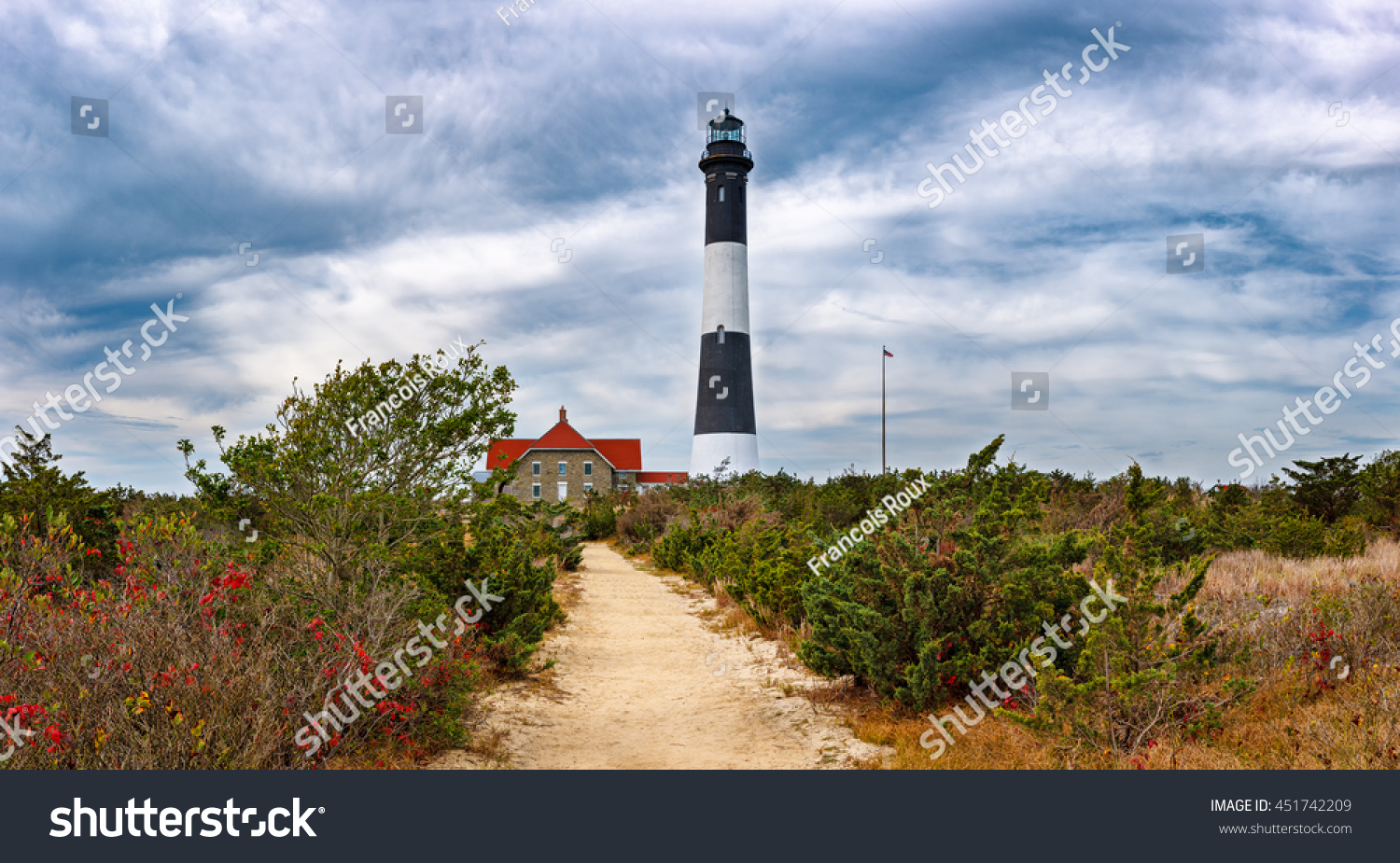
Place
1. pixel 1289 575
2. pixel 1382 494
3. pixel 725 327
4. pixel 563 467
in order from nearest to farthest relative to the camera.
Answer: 1. pixel 1289 575
2. pixel 1382 494
3. pixel 725 327
4. pixel 563 467

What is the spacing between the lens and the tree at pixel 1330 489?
57.5 feet

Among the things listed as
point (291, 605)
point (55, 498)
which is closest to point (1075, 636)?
point (291, 605)

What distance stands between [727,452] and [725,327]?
5262 mm

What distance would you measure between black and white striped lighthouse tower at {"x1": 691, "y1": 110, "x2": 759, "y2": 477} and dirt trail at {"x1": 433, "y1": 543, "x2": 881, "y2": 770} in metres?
21.2

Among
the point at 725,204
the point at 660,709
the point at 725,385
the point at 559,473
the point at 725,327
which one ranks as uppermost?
the point at 725,204

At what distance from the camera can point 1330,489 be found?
696 inches

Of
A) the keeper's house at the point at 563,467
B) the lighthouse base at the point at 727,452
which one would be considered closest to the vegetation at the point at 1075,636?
the lighthouse base at the point at 727,452

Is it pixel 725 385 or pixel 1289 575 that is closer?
pixel 1289 575

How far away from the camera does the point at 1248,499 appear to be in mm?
19391

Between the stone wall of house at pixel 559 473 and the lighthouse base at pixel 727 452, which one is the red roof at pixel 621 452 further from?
the lighthouse base at pixel 727 452

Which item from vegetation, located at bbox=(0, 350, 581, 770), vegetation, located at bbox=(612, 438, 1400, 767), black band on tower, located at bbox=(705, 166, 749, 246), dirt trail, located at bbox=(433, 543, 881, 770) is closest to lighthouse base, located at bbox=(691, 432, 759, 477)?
black band on tower, located at bbox=(705, 166, 749, 246)

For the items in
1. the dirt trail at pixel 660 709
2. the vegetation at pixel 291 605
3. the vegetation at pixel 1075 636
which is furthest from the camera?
the dirt trail at pixel 660 709

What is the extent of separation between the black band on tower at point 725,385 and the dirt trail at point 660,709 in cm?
2137

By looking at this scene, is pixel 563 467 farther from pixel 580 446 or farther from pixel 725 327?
pixel 725 327
